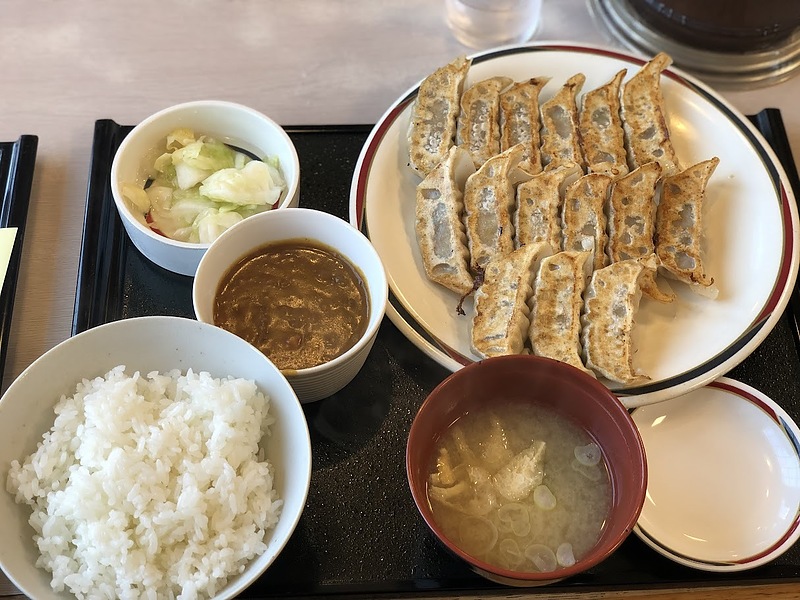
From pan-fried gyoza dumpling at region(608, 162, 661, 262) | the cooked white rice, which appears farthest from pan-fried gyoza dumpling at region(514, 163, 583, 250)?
the cooked white rice

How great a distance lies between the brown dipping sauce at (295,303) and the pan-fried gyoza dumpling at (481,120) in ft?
1.71

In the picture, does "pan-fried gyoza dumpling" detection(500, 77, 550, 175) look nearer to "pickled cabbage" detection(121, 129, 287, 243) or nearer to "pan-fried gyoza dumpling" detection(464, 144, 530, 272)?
"pan-fried gyoza dumpling" detection(464, 144, 530, 272)

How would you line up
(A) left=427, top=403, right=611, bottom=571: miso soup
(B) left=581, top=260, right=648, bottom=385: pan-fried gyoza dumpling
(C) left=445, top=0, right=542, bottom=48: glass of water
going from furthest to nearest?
(C) left=445, top=0, right=542, bottom=48: glass of water
(B) left=581, top=260, right=648, bottom=385: pan-fried gyoza dumpling
(A) left=427, top=403, right=611, bottom=571: miso soup

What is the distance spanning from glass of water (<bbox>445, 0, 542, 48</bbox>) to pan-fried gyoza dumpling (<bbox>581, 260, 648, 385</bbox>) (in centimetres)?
109

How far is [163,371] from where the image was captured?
1423 millimetres

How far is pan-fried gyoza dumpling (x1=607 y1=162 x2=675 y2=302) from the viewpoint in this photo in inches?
67.6

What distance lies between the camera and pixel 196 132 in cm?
182

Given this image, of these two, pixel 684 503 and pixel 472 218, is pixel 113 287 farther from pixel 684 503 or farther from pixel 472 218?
pixel 684 503

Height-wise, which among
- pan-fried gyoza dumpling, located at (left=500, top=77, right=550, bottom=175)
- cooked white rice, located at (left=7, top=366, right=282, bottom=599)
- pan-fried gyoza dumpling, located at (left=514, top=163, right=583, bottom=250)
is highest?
pan-fried gyoza dumpling, located at (left=500, top=77, right=550, bottom=175)

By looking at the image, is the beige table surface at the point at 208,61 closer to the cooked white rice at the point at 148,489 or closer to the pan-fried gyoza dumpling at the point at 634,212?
the pan-fried gyoza dumpling at the point at 634,212

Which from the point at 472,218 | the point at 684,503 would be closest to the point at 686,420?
the point at 684,503

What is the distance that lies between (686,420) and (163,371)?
1162 mm

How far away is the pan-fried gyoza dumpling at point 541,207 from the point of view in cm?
172

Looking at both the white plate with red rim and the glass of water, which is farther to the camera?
the glass of water
